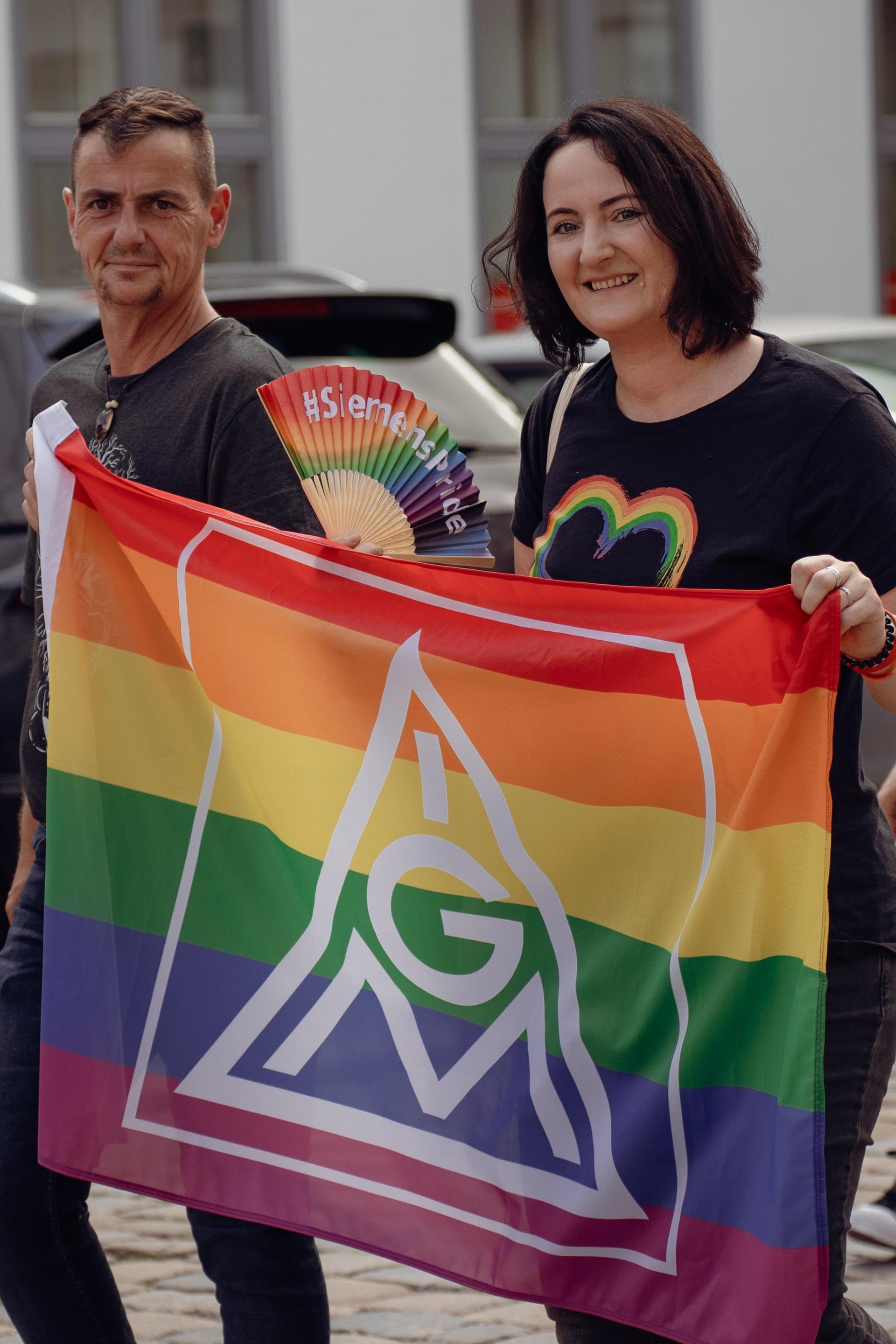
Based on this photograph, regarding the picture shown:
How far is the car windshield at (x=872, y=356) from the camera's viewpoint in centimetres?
643

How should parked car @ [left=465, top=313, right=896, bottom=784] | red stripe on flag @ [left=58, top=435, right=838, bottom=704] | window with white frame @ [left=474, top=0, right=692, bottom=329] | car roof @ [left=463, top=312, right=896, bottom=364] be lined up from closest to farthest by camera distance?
red stripe on flag @ [left=58, top=435, right=838, bottom=704], parked car @ [left=465, top=313, right=896, bottom=784], car roof @ [left=463, top=312, right=896, bottom=364], window with white frame @ [left=474, top=0, right=692, bottom=329]

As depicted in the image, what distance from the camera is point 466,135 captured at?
1252cm

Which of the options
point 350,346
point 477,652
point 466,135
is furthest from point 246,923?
point 466,135

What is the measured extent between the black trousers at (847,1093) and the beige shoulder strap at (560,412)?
2.64ft

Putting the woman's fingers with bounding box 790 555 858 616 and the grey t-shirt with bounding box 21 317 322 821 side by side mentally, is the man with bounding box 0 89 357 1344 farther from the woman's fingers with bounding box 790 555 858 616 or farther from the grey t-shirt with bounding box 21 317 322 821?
the woman's fingers with bounding box 790 555 858 616

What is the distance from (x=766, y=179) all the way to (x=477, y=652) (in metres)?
11.7

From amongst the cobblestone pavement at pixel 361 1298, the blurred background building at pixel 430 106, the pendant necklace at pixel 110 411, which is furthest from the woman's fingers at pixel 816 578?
the blurred background building at pixel 430 106

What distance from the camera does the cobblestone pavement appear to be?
11.8 ft

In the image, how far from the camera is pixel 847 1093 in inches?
96.0

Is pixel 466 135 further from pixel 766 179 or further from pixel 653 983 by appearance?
pixel 653 983

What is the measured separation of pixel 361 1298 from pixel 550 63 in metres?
11.2

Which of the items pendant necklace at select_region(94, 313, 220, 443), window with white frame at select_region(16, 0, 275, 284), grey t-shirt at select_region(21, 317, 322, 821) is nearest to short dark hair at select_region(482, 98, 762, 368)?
grey t-shirt at select_region(21, 317, 322, 821)

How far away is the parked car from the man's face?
9.10 feet

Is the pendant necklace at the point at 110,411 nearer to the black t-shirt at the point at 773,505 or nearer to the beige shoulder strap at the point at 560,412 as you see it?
the beige shoulder strap at the point at 560,412
